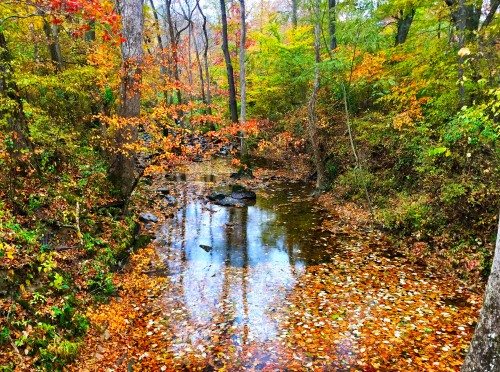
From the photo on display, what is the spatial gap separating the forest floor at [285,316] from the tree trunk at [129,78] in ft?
10.1

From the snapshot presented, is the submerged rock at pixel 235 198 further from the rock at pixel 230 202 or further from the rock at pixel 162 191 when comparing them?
the rock at pixel 162 191

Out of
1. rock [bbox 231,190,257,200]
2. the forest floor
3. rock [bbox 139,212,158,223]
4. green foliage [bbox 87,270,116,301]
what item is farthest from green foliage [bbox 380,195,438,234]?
green foliage [bbox 87,270,116,301]

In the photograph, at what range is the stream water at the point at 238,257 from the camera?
6996mm

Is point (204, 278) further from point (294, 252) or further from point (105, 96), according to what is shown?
point (105, 96)

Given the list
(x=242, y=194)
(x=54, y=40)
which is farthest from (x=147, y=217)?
(x=54, y=40)

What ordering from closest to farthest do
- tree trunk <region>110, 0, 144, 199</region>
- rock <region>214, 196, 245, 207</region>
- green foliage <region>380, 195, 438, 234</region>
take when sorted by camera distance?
green foliage <region>380, 195, 438, 234</region> < tree trunk <region>110, 0, 144, 199</region> < rock <region>214, 196, 245, 207</region>

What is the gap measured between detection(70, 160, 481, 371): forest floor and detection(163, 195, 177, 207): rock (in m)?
4.90

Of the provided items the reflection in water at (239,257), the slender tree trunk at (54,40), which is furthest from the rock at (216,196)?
the slender tree trunk at (54,40)

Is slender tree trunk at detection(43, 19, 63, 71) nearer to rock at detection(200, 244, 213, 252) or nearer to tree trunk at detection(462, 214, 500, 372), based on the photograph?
rock at detection(200, 244, 213, 252)

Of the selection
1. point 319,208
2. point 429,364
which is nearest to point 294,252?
point 319,208

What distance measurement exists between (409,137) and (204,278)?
8.70 m

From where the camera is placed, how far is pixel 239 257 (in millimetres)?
10234

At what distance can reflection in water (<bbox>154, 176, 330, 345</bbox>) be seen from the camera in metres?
7.16

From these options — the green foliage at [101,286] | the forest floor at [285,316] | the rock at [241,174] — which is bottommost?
the forest floor at [285,316]
